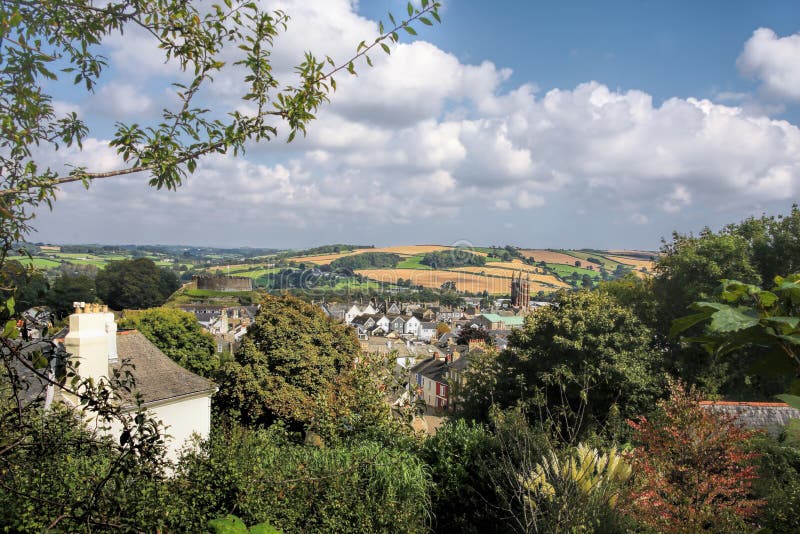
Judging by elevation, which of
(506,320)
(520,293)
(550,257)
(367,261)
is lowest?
(506,320)

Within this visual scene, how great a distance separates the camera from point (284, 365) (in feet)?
61.0

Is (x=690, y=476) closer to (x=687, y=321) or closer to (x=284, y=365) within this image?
(x=687, y=321)

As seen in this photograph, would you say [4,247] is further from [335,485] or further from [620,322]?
[620,322]

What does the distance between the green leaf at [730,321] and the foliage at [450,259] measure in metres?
169

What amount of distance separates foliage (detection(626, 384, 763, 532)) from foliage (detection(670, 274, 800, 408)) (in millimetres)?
7277

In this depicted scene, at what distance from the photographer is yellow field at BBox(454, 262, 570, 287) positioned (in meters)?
143

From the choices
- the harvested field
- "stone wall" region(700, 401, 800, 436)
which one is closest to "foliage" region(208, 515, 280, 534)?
"stone wall" region(700, 401, 800, 436)

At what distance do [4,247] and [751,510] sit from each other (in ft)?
36.9

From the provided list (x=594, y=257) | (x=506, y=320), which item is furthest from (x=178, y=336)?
(x=594, y=257)

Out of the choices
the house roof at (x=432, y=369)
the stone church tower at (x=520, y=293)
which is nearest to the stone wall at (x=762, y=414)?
the house roof at (x=432, y=369)

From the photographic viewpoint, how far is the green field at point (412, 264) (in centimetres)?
17300

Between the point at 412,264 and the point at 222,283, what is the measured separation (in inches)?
3427

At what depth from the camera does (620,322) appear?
60.3 feet

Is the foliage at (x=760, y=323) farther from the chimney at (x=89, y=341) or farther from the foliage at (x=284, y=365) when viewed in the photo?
the foliage at (x=284, y=365)
